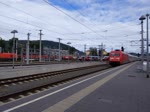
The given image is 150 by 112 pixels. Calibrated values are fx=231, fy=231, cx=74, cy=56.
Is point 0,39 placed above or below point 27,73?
above

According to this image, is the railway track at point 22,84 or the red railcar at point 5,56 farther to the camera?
the red railcar at point 5,56

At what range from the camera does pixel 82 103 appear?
29.6 feet

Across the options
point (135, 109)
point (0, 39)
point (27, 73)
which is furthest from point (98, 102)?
point (0, 39)

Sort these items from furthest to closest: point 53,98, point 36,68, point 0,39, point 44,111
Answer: point 0,39 < point 36,68 < point 53,98 < point 44,111

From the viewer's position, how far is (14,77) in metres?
19.4

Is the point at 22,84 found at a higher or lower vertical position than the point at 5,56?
lower

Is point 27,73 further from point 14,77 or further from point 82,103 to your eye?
point 82,103

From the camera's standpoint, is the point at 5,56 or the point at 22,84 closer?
the point at 22,84

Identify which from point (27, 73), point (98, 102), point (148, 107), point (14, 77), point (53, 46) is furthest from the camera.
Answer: point (53, 46)

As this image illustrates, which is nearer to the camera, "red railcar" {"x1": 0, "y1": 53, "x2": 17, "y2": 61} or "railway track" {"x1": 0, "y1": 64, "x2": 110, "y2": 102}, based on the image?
"railway track" {"x1": 0, "y1": 64, "x2": 110, "y2": 102}

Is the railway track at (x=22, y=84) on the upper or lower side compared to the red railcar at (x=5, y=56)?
lower

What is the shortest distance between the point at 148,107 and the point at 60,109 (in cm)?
324

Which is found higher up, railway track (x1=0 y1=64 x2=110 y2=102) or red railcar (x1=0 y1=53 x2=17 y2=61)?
red railcar (x1=0 y1=53 x2=17 y2=61)

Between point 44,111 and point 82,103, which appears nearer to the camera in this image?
point 44,111
